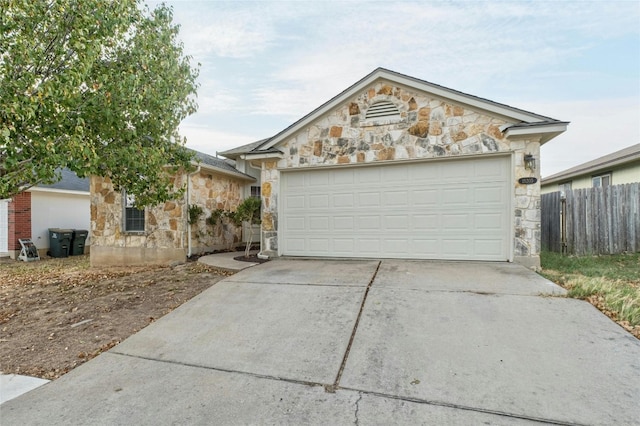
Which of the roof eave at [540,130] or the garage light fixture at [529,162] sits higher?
the roof eave at [540,130]

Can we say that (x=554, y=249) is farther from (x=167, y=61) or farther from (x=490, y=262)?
(x=167, y=61)

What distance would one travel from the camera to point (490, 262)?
6961mm

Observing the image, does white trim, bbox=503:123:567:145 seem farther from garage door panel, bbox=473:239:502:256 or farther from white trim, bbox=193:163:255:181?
white trim, bbox=193:163:255:181

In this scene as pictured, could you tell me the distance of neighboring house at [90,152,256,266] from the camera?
9188mm

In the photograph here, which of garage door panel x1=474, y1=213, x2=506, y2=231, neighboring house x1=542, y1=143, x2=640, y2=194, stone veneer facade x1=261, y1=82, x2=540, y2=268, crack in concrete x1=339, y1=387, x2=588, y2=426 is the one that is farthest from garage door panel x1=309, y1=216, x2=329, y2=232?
neighboring house x1=542, y1=143, x2=640, y2=194

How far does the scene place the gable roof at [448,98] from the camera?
6.43 meters

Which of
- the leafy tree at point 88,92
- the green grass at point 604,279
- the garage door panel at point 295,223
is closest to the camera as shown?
the green grass at point 604,279

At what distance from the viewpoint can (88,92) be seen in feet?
16.4

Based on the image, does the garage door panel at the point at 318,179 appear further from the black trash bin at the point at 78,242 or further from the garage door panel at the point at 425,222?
the black trash bin at the point at 78,242

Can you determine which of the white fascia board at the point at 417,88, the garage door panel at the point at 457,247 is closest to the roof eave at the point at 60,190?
the white fascia board at the point at 417,88

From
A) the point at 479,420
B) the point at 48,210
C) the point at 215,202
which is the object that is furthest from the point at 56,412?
the point at 48,210

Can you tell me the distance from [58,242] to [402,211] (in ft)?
44.9

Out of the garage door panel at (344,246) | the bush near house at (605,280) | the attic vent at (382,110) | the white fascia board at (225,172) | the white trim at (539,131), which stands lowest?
the bush near house at (605,280)

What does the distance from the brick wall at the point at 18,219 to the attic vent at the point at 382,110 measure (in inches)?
541
